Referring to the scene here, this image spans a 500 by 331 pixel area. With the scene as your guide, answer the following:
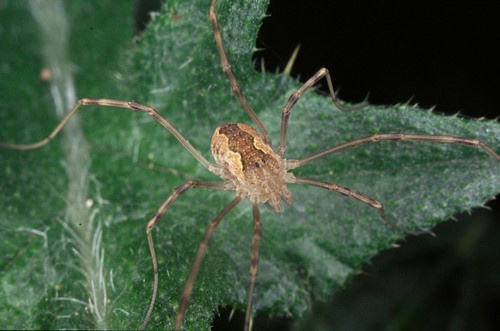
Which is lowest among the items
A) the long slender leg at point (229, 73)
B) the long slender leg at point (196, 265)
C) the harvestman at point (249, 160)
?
the long slender leg at point (196, 265)

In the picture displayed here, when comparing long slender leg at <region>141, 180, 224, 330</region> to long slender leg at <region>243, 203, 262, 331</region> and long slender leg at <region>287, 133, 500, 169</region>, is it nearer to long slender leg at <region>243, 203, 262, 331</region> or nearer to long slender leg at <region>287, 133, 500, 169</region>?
long slender leg at <region>243, 203, 262, 331</region>

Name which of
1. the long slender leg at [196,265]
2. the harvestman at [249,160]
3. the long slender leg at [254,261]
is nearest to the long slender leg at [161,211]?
the harvestman at [249,160]

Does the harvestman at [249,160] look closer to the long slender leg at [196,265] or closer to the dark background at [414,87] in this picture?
the long slender leg at [196,265]

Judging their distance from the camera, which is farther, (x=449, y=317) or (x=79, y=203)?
(x=449, y=317)

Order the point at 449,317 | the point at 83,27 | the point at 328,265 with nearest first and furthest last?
1. the point at 328,265
2. the point at 449,317
3. the point at 83,27

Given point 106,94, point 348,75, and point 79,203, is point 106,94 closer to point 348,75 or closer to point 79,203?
point 79,203

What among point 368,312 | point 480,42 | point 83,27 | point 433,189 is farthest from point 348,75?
point 83,27

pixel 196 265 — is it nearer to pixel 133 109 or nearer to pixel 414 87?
pixel 133 109
